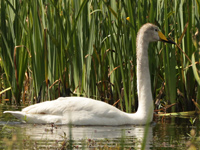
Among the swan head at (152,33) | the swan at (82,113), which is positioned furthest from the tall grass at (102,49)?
the swan at (82,113)

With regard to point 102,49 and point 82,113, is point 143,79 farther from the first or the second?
point 102,49

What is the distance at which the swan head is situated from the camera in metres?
7.25

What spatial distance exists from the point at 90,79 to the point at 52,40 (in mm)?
1027

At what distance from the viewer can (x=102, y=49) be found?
319 inches

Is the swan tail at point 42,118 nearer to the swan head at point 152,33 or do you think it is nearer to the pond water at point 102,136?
the pond water at point 102,136

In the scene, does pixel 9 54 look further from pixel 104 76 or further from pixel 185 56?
pixel 185 56

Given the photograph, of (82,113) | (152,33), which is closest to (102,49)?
(152,33)

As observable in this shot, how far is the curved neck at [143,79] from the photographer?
7.03m

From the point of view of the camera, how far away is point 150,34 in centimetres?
730

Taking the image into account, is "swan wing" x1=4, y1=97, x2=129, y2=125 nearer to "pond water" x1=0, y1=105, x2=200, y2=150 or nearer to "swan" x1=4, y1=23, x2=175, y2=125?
"swan" x1=4, y1=23, x2=175, y2=125

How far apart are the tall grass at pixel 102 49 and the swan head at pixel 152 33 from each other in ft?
0.46

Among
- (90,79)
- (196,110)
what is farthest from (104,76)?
(196,110)

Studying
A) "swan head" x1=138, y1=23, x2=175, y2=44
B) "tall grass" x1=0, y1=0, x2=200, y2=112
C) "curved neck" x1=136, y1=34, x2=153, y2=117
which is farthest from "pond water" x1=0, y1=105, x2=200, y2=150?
"swan head" x1=138, y1=23, x2=175, y2=44

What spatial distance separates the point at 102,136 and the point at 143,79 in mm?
1656
